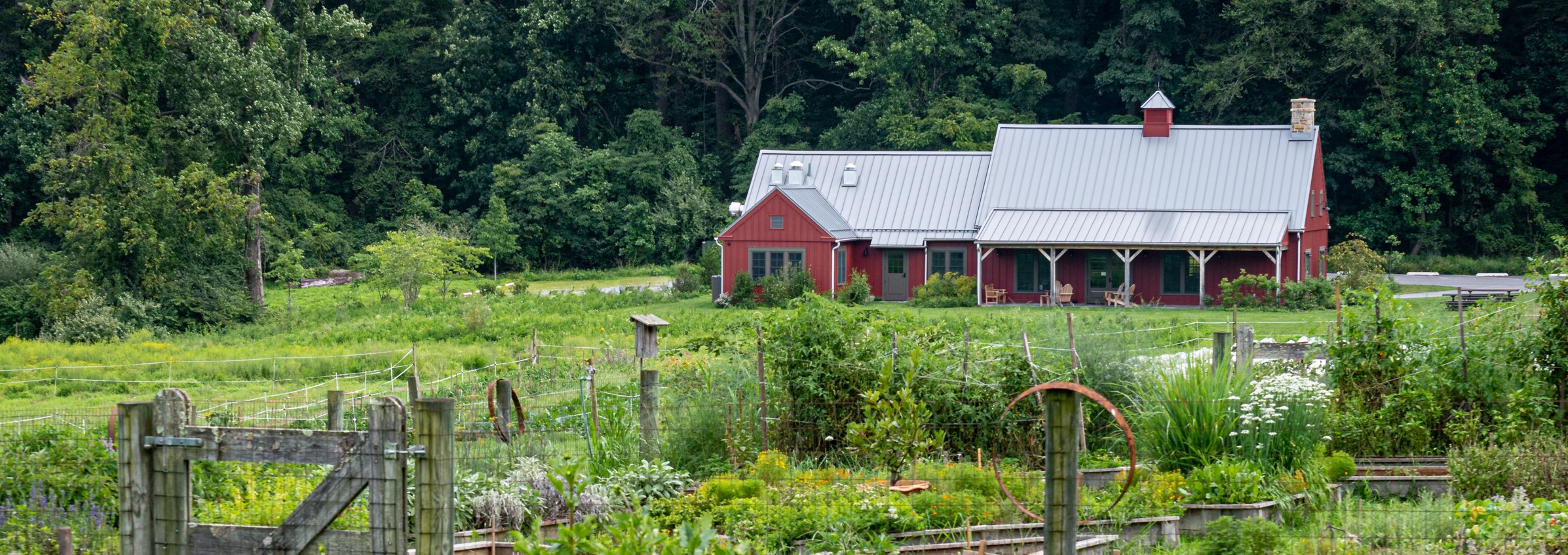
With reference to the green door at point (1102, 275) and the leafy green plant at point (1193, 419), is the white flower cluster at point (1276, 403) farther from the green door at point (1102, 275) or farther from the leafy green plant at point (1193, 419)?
the green door at point (1102, 275)

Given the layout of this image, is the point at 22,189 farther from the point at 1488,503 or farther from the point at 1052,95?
the point at 1488,503

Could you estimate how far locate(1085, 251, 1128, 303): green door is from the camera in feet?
117

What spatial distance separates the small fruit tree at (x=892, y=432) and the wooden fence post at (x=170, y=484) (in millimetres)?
5363

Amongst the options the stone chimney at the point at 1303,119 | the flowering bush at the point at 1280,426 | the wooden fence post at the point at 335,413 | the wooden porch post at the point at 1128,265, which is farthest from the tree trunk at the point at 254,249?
the flowering bush at the point at 1280,426

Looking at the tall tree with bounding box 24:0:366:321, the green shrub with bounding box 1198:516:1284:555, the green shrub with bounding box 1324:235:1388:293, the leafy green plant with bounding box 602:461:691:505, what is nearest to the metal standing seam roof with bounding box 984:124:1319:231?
the green shrub with bounding box 1324:235:1388:293

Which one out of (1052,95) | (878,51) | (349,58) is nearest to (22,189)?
(349,58)

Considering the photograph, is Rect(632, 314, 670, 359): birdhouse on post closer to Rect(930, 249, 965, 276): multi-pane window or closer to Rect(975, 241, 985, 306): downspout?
Rect(975, 241, 985, 306): downspout

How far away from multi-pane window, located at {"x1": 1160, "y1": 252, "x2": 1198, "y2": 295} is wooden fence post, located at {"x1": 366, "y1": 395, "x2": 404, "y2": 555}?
3056cm

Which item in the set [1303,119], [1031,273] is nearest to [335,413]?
[1031,273]

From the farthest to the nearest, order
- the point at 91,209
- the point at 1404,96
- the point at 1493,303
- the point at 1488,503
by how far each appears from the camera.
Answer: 1. the point at 1404,96
2. the point at 91,209
3. the point at 1493,303
4. the point at 1488,503

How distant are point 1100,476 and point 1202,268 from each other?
77.7 ft

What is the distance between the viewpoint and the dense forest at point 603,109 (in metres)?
34.4

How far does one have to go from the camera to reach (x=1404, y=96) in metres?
43.9

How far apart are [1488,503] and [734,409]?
19.6 ft
